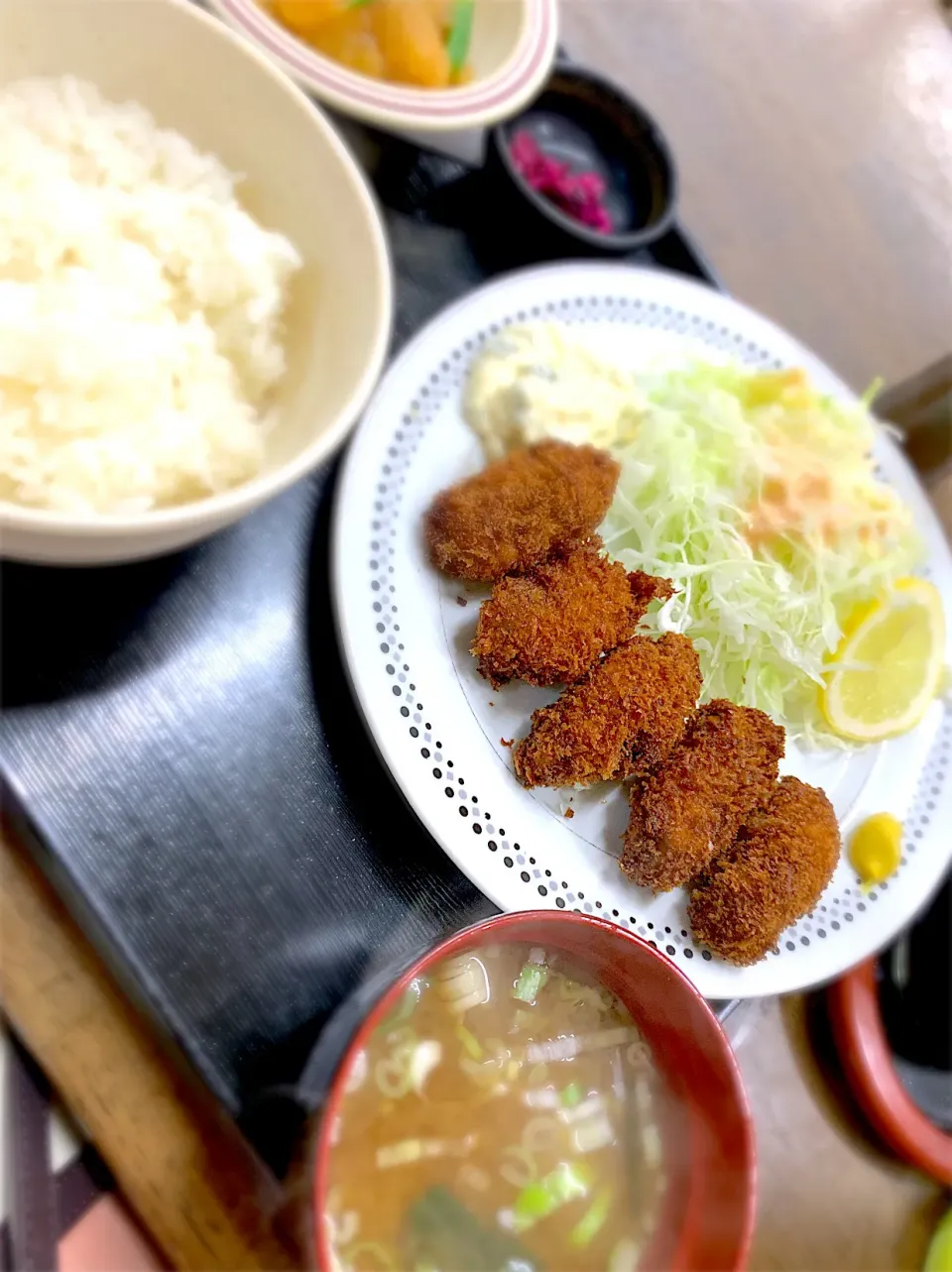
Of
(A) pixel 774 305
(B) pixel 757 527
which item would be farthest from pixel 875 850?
(A) pixel 774 305

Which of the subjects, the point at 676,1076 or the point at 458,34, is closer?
the point at 676,1076

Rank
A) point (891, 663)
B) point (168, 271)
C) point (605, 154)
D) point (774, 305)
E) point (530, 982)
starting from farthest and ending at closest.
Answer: point (774, 305) → point (605, 154) → point (891, 663) → point (168, 271) → point (530, 982)

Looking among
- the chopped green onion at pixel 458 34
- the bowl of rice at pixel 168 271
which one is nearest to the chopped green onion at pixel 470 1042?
the bowl of rice at pixel 168 271

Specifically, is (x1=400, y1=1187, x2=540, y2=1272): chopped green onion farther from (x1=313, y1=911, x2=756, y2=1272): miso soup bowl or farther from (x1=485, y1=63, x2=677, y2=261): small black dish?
(x1=485, y1=63, x2=677, y2=261): small black dish

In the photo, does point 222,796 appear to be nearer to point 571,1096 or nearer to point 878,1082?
point 571,1096

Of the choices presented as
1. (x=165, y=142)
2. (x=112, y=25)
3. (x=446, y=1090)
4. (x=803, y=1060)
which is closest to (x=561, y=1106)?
(x=446, y=1090)

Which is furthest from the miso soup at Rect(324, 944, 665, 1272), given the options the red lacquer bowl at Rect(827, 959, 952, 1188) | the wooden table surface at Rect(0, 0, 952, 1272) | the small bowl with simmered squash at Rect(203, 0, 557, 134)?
the small bowl with simmered squash at Rect(203, 0, 557, 134)

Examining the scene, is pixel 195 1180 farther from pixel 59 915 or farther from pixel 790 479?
pixel 790 479
